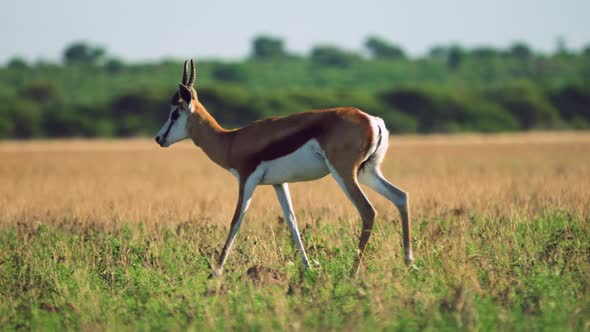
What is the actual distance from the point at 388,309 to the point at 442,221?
4.42 metres

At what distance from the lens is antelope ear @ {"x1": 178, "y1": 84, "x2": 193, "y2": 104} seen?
32.1 feet

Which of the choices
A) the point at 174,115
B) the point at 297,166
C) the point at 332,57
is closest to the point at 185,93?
the point at 174,115

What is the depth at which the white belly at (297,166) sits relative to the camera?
9.04 meters

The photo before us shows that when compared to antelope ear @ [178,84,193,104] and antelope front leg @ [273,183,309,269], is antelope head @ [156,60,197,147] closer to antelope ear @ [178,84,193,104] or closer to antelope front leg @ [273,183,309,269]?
antelope ear @ [178,84,193,104]

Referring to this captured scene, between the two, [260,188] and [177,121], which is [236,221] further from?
[260,188]

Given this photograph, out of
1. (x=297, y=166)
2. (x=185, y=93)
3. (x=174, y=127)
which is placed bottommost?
(x=297, y=166)

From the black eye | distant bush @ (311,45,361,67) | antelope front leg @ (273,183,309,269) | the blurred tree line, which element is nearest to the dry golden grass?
antelope front leg @ (273,183,309,269)

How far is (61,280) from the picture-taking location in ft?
27.8

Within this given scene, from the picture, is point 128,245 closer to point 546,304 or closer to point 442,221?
point 442,221

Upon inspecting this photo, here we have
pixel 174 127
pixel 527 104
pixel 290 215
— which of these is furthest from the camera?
pixel 527 104

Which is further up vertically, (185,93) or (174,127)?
(185,93)

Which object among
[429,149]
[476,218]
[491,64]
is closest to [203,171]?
[429,149]

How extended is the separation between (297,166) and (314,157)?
0.66 feet

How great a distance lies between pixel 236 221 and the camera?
9.05 m
